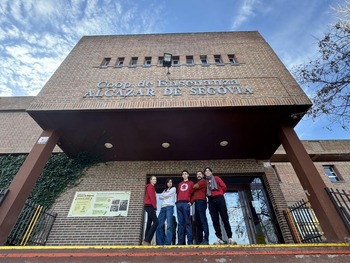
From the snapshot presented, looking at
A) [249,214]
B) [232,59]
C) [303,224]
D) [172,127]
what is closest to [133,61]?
[172,127]

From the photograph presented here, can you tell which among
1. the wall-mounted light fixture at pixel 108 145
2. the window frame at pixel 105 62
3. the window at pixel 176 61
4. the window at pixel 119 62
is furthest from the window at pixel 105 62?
the wall-mounted light fixture at pixel 108 145

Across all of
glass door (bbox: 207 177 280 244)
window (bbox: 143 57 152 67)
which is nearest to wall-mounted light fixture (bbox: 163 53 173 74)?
window (bbox: 143 57 152 67)

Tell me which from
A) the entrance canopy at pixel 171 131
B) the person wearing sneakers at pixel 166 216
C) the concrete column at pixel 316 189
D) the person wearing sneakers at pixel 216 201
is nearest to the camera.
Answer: the concrete column at pixel 316 189

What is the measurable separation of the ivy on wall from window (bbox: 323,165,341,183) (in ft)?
50.7

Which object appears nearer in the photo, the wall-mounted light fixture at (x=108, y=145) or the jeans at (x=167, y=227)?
the jeans at (x=167, y=227)

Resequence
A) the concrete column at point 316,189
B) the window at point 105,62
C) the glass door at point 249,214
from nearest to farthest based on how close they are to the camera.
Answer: the concrete column at point 316,189, the glass door at point 249,214, the window at point 105,62

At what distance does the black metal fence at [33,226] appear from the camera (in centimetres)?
591

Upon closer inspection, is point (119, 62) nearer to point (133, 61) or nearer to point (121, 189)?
point (133, 61)

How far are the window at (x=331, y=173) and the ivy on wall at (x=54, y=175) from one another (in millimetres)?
15444

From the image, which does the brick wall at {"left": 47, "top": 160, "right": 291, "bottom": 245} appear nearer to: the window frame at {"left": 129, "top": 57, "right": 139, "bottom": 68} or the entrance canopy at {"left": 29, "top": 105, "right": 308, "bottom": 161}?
the entrance canopy at {"left": 29, "top": 105, "right": 308, "bottom": 161}

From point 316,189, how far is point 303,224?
5.00 ft

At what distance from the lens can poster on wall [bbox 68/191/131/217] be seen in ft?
24.7

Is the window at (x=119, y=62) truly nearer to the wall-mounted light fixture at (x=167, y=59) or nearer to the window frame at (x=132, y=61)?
the window frame at (x=132, y=61)

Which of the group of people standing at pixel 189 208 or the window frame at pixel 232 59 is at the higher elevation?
the window frame at pixel 232 59
